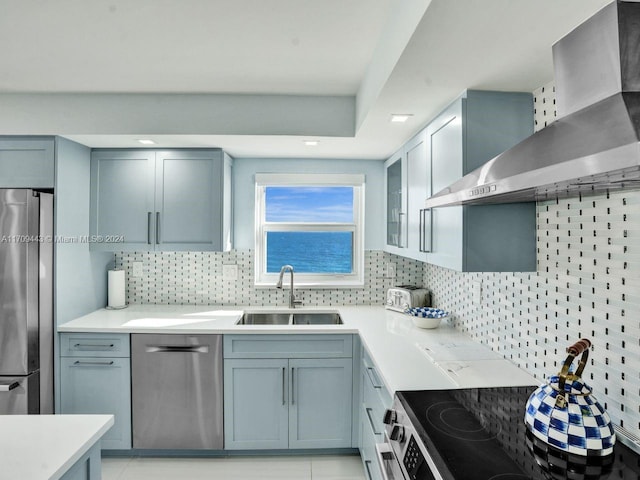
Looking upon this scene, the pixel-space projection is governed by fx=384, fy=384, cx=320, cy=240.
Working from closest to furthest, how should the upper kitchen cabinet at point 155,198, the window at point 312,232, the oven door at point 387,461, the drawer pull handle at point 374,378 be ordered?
the oven door at point 387,461
the drawer pull handle at point 374,378
the upper kitchen cabinet at point 155,198
the window at point 312,232

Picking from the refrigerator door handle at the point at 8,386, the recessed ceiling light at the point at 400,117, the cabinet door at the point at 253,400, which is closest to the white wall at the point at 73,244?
the refrigerator door handle at the point at 8,386

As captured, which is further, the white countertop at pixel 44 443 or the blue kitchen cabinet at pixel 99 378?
the blue kitchen cabinet at pixel 99 378

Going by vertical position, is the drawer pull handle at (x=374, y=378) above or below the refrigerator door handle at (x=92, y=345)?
below

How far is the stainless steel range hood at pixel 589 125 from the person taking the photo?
66 cm

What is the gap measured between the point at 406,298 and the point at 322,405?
983 millimetres

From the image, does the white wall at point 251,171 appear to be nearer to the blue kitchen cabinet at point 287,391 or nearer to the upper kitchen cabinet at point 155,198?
the upper kitchen cabinet at point 155,198

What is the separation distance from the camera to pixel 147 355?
2533 millimetres

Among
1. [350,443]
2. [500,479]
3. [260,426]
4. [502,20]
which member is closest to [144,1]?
[502,20]

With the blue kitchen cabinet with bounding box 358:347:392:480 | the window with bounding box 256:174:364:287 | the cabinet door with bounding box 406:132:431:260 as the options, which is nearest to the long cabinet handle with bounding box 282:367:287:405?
the blue kitchen cabinet with bounding box 358:347:392:480

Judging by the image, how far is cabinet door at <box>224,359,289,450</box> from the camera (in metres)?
2.54

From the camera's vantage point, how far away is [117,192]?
2855 mm

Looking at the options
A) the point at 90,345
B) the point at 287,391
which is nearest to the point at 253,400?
the point at 287,391

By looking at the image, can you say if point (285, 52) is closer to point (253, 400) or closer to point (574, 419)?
point (574, 419)

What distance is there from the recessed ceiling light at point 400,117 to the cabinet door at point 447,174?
0.14 metres
